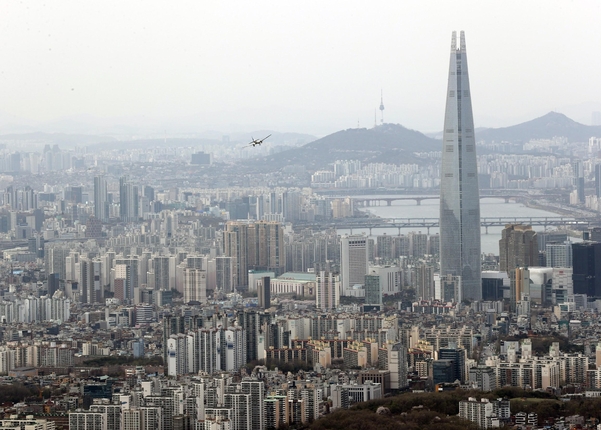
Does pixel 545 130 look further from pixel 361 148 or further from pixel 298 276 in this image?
pixel 298 276

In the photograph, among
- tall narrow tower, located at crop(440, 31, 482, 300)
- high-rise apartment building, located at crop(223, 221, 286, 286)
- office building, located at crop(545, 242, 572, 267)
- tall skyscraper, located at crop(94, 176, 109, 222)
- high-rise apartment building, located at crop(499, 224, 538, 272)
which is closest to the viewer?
office building, located at crop(545, 242, 572, 267)

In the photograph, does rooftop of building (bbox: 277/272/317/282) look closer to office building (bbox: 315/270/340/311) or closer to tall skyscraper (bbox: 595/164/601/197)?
office building (bbox: 315/270/340/311)

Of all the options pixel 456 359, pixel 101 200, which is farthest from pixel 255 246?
pixel 456 359

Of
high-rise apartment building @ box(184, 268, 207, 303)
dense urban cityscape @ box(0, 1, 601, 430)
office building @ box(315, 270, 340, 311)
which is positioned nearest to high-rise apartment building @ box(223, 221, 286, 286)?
dense urban cityscape @ box(0, 1, 601, 430)

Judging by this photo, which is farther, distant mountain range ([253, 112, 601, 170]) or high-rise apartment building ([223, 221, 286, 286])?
distant mountain range ([253, 112, 601, 170])

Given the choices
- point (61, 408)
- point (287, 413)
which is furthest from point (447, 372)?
point (61, 408)

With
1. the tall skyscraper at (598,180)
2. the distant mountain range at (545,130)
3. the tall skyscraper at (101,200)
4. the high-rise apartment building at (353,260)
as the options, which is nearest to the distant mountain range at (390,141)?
the distant mountain range at (545,130)

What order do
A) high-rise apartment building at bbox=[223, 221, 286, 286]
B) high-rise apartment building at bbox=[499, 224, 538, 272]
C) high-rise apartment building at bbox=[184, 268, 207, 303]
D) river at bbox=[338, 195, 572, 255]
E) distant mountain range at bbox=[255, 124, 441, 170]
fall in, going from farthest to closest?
distant mountain range at bbox=[255, 124, 441, 170], river at bbox=[338, 195, 572, 255], high-rise apartment building at bbox=[223, 221, 286, 286], high-rise apartment building at bbox=[499, 224, 538, 272], high-rise apartment building at bbox=[184, 268, 207, 303]
